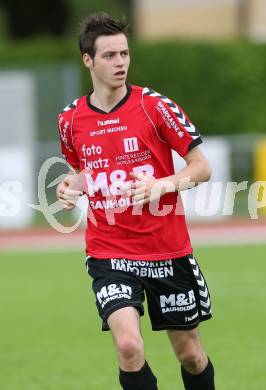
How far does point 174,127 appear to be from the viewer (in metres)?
6.17

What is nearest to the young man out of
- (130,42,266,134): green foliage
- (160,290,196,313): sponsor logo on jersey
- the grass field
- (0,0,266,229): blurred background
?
(160,290,196,313): sponsor logo on jersey

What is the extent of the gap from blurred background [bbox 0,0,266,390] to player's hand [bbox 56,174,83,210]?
141 centimetres

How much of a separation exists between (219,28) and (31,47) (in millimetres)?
6529

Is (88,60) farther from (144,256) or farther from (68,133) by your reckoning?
(144,256)

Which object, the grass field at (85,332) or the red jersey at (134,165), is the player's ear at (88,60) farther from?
the grass field at (85,332)

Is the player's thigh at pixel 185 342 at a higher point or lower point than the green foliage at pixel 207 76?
higher

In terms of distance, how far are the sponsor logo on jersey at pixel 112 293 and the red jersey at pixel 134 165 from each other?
0.60 ft

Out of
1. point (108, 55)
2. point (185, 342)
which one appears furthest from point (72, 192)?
point (185, 342)

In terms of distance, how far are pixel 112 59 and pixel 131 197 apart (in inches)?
31.3

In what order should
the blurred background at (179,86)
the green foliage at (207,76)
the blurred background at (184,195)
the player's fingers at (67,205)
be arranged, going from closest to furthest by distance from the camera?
the player's fingers at (67,205) < the blurred background at (184,195) < the blurred background at (179,86) < the green foliage at (207,76)

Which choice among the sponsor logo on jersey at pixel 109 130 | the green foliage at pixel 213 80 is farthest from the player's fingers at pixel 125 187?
the green foliage at pixel 213 80

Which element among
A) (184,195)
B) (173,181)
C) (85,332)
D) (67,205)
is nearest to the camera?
(173,181)

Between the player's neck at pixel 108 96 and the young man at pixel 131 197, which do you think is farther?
the player's neck at pixel 108 96

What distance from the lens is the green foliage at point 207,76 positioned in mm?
25016
